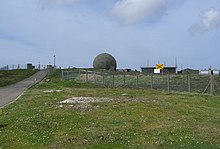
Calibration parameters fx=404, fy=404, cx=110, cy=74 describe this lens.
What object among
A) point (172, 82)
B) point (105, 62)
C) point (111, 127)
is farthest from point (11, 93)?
point (105, 62)

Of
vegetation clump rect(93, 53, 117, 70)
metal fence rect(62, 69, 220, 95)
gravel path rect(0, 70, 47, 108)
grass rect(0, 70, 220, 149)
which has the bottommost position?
grass rect(0, 70, 220, 149)

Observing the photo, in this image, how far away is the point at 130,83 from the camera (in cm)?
4116

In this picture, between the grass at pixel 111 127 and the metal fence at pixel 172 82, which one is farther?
the metal fence at pixel 172 82

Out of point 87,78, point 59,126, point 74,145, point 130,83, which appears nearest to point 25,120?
point 59,126

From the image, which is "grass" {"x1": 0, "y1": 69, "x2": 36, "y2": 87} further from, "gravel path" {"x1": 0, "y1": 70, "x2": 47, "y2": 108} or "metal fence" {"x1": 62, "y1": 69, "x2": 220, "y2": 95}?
"metal fence" {"x1": 62, "y1": 69, "x2": 220, "y2": 95}

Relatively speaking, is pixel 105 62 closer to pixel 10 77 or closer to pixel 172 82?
pixel 10 77

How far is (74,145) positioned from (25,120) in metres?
5.19

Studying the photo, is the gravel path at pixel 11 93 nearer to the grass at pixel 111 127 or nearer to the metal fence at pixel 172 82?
the grass at pixel 111 127

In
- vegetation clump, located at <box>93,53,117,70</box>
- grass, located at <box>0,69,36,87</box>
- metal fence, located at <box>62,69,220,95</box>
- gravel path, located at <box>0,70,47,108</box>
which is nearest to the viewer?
gravel path, located at <box>0,70,47,108</box>

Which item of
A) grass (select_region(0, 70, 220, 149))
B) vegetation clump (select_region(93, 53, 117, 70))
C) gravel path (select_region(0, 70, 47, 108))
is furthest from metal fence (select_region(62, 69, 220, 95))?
vegetation clump (select_region(93, 53, 117, 70))

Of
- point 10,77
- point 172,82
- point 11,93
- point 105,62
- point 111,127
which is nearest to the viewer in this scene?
point 111,127

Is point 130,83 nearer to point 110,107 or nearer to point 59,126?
point 110,107

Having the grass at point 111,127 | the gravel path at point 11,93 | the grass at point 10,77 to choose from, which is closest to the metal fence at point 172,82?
the gravel path at point 11,93

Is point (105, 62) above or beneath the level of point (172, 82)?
above
